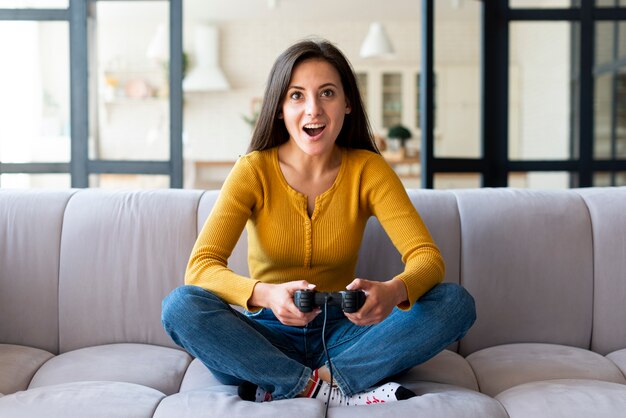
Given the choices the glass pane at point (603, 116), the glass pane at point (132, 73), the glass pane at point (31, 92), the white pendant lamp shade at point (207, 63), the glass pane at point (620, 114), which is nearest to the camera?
the glass pane at point (31, 92)

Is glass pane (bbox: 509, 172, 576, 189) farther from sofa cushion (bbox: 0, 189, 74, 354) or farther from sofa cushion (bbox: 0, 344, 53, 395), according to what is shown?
sofa cushion (bbox: 0, 344, 53, 395)

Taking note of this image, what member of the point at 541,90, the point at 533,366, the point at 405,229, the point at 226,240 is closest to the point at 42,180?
the point at 226,240

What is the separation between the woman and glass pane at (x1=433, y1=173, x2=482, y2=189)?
1201 millimetres

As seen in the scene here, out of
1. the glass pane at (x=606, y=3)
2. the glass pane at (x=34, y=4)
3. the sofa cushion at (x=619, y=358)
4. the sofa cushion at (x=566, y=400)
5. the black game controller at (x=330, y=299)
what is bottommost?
the sofa cushion at (x=619, y=358)

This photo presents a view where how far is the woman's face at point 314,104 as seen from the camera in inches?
72.4

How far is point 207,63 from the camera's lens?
891 cm

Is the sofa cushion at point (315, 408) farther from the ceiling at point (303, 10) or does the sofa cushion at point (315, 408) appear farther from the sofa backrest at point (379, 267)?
the ceiling at point (303, 10)

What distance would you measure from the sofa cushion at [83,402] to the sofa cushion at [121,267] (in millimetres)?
470

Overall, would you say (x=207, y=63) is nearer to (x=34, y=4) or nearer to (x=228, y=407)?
(x=34, y=4)

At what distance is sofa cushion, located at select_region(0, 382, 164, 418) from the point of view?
1488mm

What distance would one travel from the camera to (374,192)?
6.26ft

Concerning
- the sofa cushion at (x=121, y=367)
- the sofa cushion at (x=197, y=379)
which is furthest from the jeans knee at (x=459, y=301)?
the sofa cushion at (x=121, y=367)

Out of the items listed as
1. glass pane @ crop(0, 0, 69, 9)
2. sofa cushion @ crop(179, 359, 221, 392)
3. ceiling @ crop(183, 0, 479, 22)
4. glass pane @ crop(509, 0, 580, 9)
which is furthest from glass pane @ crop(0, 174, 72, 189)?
ceiling @ crop(183, 0, 479, 22)

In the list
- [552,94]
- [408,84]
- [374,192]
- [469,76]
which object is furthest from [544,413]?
[408,84]
